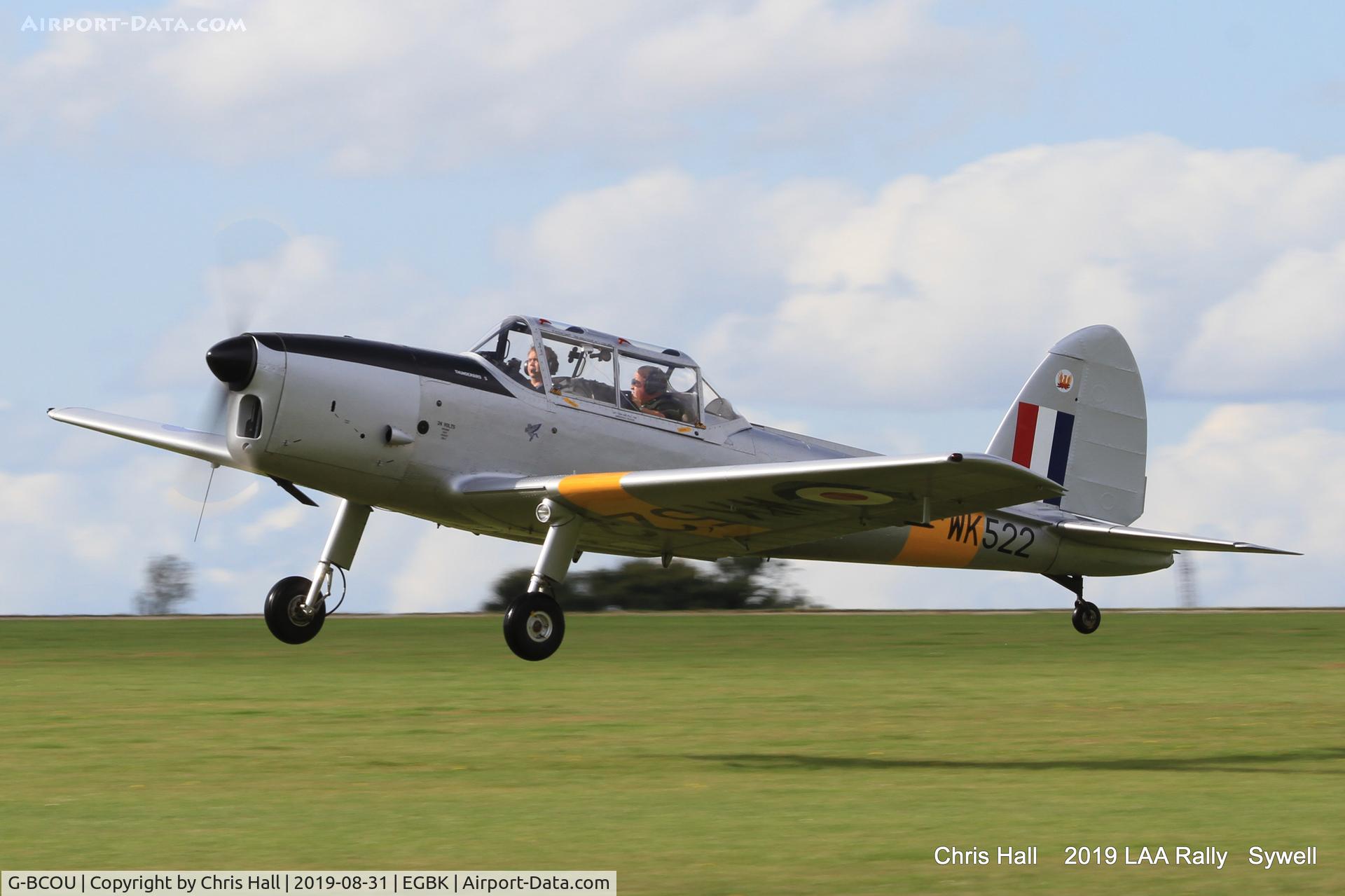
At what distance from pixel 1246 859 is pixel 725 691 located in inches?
255

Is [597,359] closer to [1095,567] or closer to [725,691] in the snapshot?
[725,691]

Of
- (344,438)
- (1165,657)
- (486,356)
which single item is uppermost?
(486,356)

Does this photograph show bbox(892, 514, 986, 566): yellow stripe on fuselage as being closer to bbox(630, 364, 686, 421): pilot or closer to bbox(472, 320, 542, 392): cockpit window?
bbox(630, 364, 686, 421): pilot

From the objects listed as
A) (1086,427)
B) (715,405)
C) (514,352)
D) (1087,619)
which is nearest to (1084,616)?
(1087,619)

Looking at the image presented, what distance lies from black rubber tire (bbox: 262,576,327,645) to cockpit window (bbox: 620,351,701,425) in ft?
10.7

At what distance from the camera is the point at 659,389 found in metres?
14.1

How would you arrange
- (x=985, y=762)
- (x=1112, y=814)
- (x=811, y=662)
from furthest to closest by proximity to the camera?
(x=811, y=662) → (x=985, y=762) → (x=1112, y=814)

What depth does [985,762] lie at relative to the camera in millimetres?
8117

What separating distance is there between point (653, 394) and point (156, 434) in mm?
5231

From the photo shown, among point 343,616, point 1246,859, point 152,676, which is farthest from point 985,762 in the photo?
point 343,616

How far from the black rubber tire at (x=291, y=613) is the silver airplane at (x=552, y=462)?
0.05ft

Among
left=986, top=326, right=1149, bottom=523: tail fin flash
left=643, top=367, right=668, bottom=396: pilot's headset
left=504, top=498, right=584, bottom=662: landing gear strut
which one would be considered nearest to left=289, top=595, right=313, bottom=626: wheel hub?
left=504, top=498, right=584, bottom=662: landing gear strut

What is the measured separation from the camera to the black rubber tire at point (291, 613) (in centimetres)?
1394

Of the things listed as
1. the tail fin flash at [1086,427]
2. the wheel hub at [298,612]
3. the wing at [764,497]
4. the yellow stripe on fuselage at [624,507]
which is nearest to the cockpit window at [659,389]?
the wing at [764,497]
